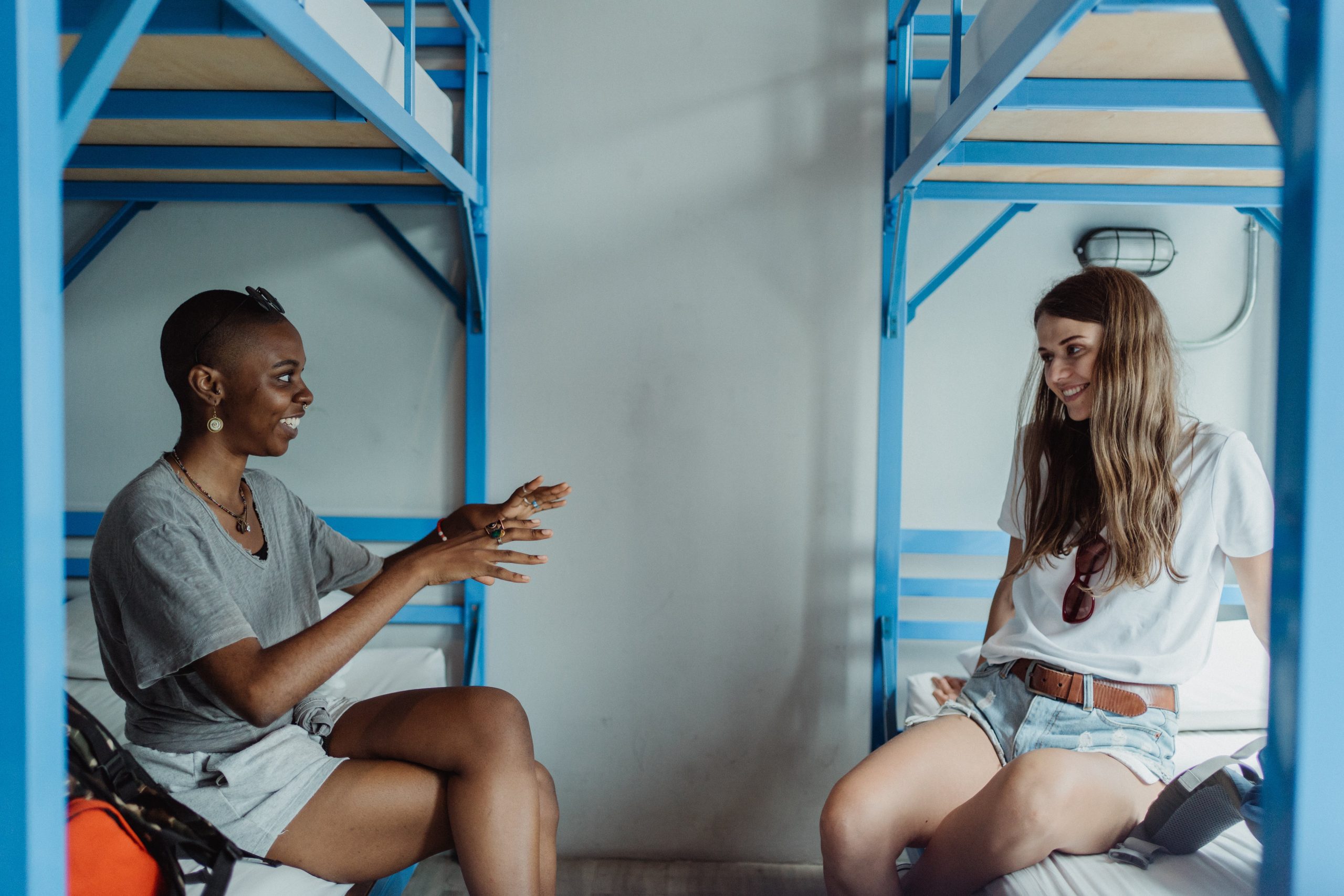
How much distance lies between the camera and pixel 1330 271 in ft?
2.31

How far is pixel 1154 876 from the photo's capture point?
1.32m

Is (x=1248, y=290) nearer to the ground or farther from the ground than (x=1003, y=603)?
farther from the ground

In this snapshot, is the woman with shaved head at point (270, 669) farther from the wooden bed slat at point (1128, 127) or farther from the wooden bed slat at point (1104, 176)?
the wooden bed slat at point (1104, 176)

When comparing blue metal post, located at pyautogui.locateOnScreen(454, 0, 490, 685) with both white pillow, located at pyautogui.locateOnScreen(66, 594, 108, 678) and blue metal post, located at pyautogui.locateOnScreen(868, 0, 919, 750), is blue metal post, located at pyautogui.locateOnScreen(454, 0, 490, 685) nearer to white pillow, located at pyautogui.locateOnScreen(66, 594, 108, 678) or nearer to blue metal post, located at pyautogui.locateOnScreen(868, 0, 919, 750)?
white pillow, located at pyautogui.locateOnScreen(66, 594, 108, 678)

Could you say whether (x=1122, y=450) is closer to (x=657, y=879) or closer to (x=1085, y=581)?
(x=1085, y=581)

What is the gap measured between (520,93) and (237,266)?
960mm

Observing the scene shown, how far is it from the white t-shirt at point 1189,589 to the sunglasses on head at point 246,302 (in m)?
1.55

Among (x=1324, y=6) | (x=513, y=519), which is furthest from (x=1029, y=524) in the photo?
(x=1324, y=6)

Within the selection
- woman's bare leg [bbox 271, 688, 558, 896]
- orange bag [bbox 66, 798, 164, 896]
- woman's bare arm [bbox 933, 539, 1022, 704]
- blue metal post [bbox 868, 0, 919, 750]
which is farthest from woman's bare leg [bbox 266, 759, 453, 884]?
blue metal post [bbox 868, 0, 919, 750]

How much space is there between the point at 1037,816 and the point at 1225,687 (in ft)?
3.83

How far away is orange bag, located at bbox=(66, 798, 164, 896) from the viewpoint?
0.94 meters

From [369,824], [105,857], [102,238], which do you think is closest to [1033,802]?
[369,824]

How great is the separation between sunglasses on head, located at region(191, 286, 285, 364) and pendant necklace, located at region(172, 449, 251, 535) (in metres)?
0.17

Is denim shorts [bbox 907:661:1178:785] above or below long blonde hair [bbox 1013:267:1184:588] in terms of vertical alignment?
below
